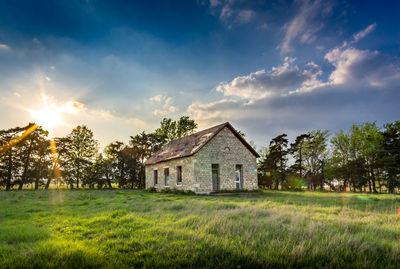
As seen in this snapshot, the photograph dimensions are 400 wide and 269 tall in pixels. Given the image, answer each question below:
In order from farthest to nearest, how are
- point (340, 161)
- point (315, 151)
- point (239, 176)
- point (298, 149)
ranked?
point (315, 151), point (298, 149), point (340, 161), point (239, 176)

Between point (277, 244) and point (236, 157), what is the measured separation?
16.2 metres

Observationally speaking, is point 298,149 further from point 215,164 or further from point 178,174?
point 178,174

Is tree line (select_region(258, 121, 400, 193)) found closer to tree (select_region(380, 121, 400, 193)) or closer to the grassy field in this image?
tree (select_region(380, 121, 400, 193))

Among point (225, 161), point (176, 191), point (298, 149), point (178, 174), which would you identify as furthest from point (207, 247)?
point (298, 149)

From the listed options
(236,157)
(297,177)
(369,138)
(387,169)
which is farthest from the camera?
(297,177)

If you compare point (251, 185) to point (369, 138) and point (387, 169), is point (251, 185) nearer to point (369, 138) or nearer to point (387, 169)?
point (387, 169)

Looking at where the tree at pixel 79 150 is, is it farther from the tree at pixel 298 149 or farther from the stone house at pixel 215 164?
the tree at pixel 298 149

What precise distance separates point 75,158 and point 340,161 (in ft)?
132

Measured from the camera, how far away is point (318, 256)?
342cm

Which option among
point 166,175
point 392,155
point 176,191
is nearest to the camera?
point 176,191

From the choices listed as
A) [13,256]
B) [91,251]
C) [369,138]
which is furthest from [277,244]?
[369,138]

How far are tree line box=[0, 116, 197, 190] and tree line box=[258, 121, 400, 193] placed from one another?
1607 cm

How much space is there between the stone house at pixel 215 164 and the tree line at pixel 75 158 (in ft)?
54.5

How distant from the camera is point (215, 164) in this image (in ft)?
65.0
